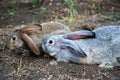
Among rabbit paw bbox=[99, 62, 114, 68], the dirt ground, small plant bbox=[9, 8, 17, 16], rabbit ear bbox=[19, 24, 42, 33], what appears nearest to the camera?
the dirt ground

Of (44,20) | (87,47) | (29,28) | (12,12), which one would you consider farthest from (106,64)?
(12,12)

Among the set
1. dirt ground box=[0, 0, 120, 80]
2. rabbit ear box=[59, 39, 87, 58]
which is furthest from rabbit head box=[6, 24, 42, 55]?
rabbit ear box=[59, 39, 87, 58]

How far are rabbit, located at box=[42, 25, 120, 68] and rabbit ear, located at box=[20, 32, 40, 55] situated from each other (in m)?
0.12

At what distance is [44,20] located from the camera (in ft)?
25.3

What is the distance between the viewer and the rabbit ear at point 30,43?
16.8 feet

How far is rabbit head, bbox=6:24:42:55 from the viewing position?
513 centimetres

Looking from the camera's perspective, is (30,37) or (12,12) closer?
(30,37)

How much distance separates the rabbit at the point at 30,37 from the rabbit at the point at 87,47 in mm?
138

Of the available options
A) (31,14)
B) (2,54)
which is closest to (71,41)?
(2,54)

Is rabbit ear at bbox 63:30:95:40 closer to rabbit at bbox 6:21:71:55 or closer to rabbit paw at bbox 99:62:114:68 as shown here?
rabbit at bbox 6:21:71:55

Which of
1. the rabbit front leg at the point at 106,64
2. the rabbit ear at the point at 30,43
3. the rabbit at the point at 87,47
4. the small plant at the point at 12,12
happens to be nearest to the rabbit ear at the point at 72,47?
the rabbit at the point at 87,47

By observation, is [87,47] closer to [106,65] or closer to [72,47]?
[72,47]

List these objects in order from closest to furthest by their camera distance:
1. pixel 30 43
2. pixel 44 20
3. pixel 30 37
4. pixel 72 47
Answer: pixel 72 47, pixel 30 43, pixel 30 37, pixel 44 20

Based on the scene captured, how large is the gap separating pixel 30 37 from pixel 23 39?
150 mm
